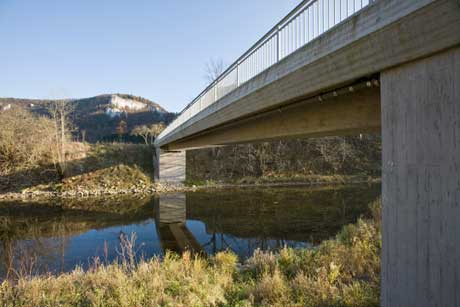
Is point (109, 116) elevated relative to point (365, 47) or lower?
elevated

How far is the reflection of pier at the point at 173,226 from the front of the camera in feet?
35.3

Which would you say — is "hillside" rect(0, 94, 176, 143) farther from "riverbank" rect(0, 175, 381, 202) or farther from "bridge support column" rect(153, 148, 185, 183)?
"riverbank" rect(0, 175, 381, 202)

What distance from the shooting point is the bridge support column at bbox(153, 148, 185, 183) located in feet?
90.8

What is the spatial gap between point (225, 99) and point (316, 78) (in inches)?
202

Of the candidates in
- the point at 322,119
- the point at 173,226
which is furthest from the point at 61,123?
the point at 322,119

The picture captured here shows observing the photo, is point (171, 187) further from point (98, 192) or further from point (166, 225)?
point (166, 225)

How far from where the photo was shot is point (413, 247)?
3.40m

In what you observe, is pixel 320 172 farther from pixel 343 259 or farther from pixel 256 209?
pixel 343 259

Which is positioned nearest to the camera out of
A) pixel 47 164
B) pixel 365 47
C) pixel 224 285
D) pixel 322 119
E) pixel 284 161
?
pixel 365 47

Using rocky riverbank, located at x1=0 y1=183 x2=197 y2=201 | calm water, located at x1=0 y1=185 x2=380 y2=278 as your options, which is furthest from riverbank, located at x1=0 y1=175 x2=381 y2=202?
calm water, located at x1=0 y1=185 x2=380 y2=278

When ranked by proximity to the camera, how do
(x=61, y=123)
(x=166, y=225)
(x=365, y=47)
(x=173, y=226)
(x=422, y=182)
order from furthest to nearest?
(x=61, y=123) → (x=166, y=225) → (x=173, y=226) → (x=365, y=47) → (x=422, y=182)

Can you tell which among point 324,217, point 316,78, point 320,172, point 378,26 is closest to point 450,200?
point 378,26

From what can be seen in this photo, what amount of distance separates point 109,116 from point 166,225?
73020 millimetres

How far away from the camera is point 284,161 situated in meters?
33.2
